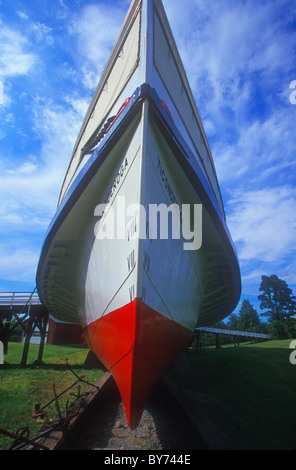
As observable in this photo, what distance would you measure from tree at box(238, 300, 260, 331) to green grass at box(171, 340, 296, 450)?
40570mm

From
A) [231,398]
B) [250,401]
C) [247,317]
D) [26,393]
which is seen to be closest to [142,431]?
[231,398]

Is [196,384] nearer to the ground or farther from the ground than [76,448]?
nearer to the ground

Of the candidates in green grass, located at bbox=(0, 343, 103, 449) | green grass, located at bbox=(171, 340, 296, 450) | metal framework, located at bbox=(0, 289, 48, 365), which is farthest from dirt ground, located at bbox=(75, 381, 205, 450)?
metal framework, located at bbox=(0, 289, 48, 365)

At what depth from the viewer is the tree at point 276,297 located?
5880 centimetres

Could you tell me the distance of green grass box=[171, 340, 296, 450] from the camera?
3.11 meters

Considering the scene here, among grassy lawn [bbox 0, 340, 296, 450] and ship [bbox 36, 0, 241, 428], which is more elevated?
ship [bbox 36, 0, 241, 428]

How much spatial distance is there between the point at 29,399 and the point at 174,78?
688 centimetres

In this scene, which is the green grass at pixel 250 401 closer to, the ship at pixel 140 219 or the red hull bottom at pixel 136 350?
the ship at pixel 140 219

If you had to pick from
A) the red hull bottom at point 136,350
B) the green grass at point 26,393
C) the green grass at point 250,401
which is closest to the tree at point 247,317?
the green grass at point 250,401

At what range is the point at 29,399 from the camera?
4.36 meters

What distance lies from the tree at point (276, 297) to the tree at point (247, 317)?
320cm

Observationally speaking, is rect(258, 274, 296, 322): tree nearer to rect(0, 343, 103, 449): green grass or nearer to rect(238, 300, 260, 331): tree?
rect(238, 300, 260, 331): tree
